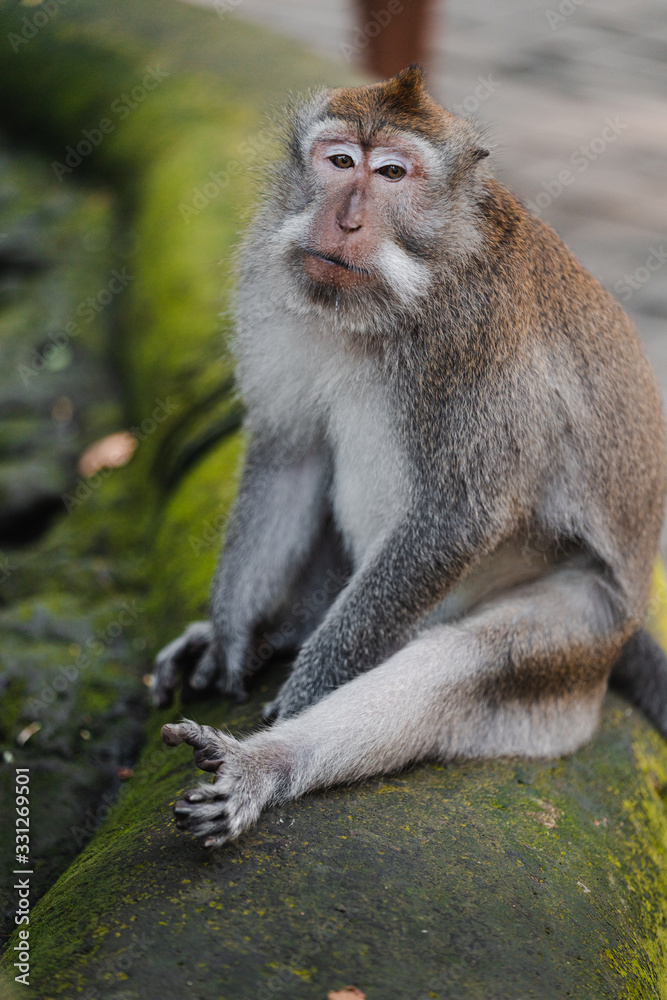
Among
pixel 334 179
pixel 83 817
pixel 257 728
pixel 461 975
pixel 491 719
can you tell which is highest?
pixel 334 179

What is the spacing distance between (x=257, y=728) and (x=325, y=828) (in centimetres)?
76

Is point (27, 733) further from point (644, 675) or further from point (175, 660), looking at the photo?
point (644, 675)

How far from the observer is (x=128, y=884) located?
2.83 metres

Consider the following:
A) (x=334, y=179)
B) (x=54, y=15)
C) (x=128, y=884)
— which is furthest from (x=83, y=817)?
(x=54, y=15)

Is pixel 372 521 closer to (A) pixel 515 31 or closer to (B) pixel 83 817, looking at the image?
(B) pixel 83 817

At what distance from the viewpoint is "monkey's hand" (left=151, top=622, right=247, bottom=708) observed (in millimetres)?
4242
